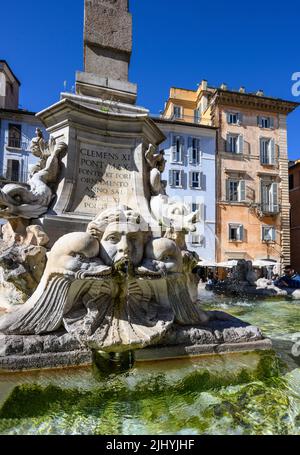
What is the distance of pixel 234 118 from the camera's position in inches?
1065

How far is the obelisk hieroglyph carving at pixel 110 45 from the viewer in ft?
17.6

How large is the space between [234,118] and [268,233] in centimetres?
1002

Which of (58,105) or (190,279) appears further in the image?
(58,105)

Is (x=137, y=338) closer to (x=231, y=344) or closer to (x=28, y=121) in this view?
(x=231, y=344)

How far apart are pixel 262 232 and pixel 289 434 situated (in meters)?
25.8

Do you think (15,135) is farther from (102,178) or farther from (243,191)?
(102,178)

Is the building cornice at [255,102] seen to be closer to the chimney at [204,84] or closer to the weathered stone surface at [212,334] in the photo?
the chimney at [204,84]

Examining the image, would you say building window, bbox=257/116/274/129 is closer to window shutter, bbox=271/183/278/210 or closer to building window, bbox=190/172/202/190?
window shutter, bbox=271/183/278/210

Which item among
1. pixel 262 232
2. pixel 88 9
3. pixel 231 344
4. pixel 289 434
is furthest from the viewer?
pixel 262 232

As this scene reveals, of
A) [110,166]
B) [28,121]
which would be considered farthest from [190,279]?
[28,121]

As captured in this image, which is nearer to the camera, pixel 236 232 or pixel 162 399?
pixel 162 399

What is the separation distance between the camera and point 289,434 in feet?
5.94

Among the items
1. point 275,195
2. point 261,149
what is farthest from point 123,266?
point 261,149

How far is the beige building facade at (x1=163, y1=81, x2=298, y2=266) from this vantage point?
25594 millimetres
